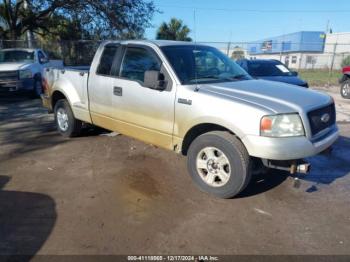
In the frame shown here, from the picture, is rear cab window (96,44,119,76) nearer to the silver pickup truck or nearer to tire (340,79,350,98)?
the silver pickup truck

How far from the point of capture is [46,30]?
79.1ft

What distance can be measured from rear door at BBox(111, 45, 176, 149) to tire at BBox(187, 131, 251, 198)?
1.77 ft

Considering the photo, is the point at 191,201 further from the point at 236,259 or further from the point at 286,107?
the point at 286,107

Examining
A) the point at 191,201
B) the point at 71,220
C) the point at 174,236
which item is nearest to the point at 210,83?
the point at 191,201

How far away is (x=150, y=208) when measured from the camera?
4.09 metres

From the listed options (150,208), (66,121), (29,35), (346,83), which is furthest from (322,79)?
(150,208)

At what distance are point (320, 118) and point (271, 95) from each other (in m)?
0.66

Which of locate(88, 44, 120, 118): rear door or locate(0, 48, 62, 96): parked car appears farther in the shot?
locate(0, 48, 62, 96): parked car

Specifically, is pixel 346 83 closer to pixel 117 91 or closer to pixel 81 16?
pixel 117 91

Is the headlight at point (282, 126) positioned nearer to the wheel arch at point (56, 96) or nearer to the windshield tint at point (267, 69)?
the wheel arch at point (56, 96)

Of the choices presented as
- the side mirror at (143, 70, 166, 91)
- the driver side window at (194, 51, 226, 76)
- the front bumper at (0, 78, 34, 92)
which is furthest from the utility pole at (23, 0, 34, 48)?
the side mirror at (143, 70, 166, 91)

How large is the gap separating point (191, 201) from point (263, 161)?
100cm

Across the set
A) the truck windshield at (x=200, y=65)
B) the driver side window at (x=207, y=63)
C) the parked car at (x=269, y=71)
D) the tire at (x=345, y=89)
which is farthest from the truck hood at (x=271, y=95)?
the tire at (x=345, y=89)

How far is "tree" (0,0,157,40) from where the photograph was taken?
21.2m
